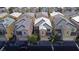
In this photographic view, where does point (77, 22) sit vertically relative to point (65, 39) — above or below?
above

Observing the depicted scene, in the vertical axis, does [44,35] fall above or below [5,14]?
below

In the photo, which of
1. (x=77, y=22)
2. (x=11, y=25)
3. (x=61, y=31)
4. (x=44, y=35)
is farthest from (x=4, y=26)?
(x=77, y=22)

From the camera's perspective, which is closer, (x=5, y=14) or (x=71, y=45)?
(x=71, y=45)
